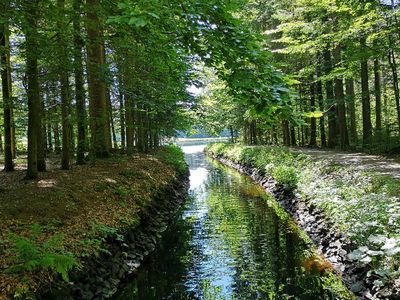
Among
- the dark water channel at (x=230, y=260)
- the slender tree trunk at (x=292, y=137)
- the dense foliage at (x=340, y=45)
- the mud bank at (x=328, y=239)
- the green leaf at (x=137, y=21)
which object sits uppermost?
the dense foliage at (x=340, y=45)

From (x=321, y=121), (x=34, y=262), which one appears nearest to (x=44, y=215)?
(x=34, y=262)

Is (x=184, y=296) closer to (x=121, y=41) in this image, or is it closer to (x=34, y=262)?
(x=34, y=262)

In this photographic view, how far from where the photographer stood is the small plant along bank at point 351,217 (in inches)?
262

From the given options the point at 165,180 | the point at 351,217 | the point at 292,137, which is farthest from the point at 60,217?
the point at 292,137

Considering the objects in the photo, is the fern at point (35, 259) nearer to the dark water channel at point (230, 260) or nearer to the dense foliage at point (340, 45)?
the dark water channel at point (230, 260)

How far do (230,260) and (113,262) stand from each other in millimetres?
2898

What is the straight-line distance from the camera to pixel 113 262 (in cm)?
839

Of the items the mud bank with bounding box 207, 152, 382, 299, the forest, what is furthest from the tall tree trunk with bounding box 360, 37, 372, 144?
the mud bank with bounding box 207, 152, 382, 299

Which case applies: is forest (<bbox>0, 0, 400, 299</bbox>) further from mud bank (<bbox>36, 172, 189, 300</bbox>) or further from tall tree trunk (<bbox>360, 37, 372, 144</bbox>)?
tall tree trunk (<bbox>360, 37, 372, 144</bbox>)

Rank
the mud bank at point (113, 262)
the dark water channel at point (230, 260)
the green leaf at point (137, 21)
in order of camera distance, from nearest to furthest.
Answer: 1. the green leaf at point (137, 21)
2. the mud bank at point (113, 262)
3. the dark water channel at point (230, 260)

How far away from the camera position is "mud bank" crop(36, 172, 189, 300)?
6469mm

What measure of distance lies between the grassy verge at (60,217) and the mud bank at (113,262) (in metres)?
0.15

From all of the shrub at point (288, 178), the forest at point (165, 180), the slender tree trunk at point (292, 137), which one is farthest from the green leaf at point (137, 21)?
the slender tree trunk at point (292, 137)

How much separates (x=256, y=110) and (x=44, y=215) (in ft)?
17.4
